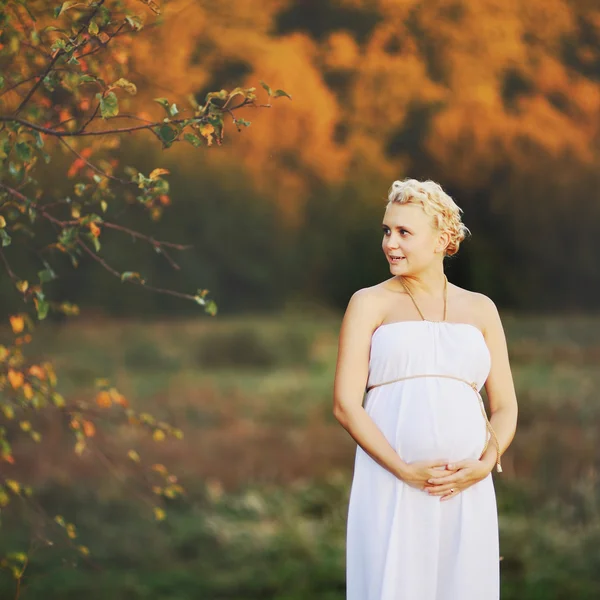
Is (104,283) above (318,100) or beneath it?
beneath

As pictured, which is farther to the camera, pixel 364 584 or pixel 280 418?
pixel 280 418

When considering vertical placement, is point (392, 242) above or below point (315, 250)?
below

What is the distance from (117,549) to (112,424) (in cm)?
57

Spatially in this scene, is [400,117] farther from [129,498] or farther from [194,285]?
[129,498]

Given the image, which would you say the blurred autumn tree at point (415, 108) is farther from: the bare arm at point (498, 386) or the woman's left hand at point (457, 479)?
Result: the woman's left hand at point (457, 479)

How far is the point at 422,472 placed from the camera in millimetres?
2061

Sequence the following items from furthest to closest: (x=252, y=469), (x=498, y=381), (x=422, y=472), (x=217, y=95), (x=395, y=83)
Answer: (x=395, y=83) → (x=252, y=469) → (x=217, y=95) → (x=498, y=381) → (x=422, y=472)

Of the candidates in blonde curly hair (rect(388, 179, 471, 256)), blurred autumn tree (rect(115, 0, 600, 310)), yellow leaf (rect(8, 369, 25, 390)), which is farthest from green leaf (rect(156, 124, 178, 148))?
blurred autumn tree (rect(115, 0, 600, 310))

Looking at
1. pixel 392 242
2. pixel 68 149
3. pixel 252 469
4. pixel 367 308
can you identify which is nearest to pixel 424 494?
pixel 367 308

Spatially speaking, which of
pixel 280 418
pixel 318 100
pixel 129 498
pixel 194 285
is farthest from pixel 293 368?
pixel 318 100

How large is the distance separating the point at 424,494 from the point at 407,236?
1.88 ft

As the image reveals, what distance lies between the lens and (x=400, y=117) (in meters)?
4.65

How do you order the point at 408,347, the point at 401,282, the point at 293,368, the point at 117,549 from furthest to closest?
the point at 293,368 < the point at 117,549 < the point at 401,282 < the point at 408,347

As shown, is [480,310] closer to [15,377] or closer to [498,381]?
[498,381]
